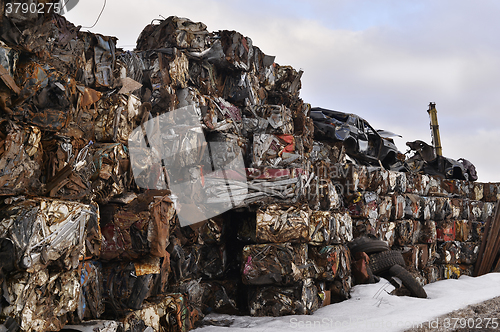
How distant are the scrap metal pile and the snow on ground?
0.22 m

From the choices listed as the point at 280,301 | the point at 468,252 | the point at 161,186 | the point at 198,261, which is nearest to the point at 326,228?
the point at 280,301

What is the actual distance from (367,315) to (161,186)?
2721mm

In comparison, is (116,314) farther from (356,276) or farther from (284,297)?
(356,276)

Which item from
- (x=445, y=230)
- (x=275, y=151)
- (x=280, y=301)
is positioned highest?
(x=275, y=151)

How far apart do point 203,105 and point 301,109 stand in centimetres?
251

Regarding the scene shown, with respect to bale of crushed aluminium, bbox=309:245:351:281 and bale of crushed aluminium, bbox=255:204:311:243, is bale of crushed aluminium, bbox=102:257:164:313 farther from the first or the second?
bale of crushed aluminium, bbox=309:245:351:281

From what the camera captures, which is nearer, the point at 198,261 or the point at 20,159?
the point at 20,159

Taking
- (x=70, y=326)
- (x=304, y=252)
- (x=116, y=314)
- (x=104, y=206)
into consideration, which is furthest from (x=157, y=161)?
(x=304, y=252)

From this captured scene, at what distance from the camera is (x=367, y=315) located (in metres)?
4.61

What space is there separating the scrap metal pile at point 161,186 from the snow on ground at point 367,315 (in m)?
0.22

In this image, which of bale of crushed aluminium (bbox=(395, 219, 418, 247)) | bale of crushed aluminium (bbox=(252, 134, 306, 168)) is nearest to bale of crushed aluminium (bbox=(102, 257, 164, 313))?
bale of crushed aluminium (bbox=(252, 134, 306, 168))

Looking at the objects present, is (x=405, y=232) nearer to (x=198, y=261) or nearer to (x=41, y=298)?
(x=198, y=261)

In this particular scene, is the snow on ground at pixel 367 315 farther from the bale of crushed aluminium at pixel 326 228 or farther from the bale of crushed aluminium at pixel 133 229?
the bale of crushed aluminium at pixel 133 229

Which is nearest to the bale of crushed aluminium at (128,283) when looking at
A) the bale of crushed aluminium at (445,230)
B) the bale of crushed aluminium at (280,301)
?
the bale of crushed aluminium at (280,301)
